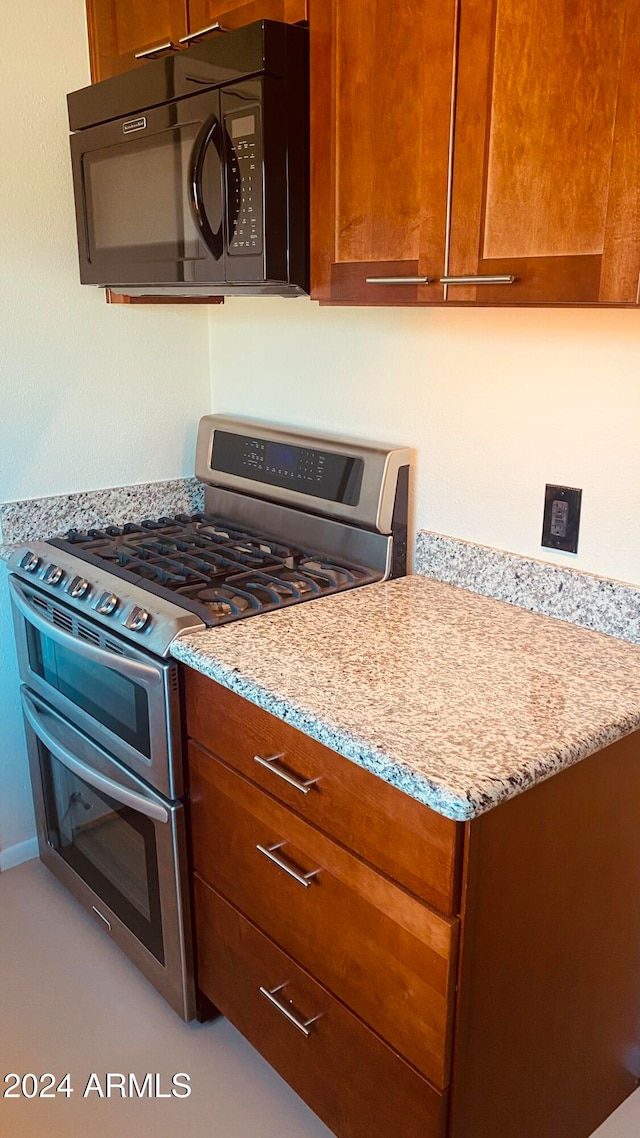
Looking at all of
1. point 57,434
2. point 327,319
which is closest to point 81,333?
point 57,434

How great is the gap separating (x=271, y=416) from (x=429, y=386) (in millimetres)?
546

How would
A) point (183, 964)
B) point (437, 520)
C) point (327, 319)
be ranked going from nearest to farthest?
1. point (183, 964)
2. point (437, 520)
3. point (327, 319)

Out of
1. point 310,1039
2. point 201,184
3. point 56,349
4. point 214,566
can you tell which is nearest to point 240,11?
point 201,184

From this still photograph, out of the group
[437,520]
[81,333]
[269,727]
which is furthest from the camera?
[81,333]

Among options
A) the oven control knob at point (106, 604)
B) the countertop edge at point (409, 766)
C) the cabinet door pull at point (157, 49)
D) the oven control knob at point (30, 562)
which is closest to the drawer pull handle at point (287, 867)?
the countertop edge at point (409, 766)

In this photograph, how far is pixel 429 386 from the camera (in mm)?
1774

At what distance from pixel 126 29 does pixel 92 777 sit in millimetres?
1563

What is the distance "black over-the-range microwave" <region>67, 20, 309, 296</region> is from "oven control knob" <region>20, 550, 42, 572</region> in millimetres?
628

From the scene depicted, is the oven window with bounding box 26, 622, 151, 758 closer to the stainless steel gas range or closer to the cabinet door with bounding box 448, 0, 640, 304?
the stainless steel gas range

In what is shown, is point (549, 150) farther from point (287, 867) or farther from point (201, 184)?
point (287, 867)

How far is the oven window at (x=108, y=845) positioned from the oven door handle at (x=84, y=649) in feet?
1.04

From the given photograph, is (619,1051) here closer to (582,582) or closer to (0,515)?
(582,582)

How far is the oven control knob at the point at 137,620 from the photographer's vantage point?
1.55 meters

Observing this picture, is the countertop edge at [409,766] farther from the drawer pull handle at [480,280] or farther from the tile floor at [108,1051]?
the tile floor at [108,1051]
